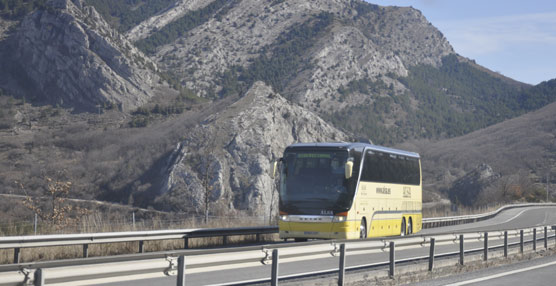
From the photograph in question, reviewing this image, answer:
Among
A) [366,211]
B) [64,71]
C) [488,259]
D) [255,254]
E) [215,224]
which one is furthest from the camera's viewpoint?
[64,71]

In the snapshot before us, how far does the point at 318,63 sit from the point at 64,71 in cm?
7803

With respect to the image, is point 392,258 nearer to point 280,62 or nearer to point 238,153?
point 238,153

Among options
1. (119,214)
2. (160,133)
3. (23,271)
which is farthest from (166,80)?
(23,271)

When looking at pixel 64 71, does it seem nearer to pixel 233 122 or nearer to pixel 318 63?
pixel 233 122

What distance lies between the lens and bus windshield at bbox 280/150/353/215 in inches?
850

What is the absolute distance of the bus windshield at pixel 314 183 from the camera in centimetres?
2158

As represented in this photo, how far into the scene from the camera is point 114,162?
3339 inches

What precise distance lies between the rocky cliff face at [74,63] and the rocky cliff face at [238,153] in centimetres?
3321

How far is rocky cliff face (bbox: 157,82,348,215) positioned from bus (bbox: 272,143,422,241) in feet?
137

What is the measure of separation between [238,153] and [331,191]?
190ft

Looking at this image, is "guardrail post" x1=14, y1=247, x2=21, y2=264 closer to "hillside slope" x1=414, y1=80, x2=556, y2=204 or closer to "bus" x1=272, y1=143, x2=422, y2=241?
"bus" x1=272, y1=143, x2=422, y2=241

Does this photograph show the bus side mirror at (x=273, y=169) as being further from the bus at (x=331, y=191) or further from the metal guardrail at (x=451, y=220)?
the metal guardrail at (x=451, y=220)

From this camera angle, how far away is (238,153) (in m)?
79.2

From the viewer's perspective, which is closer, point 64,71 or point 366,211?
point 366,211
